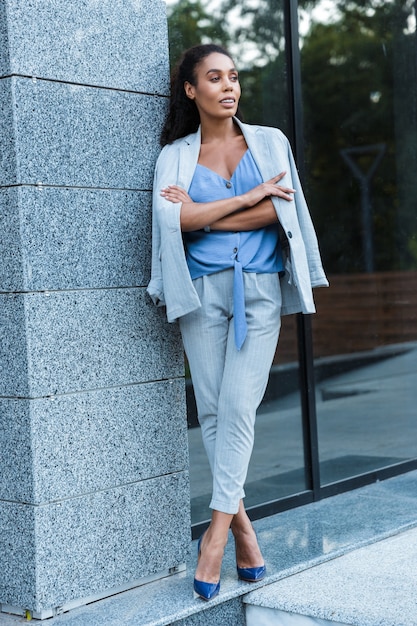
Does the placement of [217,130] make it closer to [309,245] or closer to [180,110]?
[180,110]

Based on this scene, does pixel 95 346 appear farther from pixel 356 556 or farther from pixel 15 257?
pixel 356 556

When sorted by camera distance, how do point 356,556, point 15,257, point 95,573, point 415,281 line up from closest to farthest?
point 15,257
point 95,573
point 356,556
point 415,281

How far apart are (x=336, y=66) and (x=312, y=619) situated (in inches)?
180

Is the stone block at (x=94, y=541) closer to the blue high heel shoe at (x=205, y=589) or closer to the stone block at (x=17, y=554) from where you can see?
the stone block at (x=17, y=554)

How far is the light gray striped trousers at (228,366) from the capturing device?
3650 mm

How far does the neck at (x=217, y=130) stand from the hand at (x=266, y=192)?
0.93 ft

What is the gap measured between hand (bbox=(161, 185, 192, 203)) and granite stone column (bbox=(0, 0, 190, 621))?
0.19 meters

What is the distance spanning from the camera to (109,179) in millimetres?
3732

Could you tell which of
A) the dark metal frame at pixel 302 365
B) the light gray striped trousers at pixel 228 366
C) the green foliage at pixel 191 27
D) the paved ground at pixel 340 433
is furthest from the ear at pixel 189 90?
the paved ground at pixel 340 433

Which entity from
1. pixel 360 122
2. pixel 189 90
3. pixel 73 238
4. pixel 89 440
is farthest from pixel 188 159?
A: pixel 360 122

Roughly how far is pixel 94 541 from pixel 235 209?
128 centimetres

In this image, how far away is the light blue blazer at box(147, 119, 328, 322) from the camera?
3.62 meters

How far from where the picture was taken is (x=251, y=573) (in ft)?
12.4

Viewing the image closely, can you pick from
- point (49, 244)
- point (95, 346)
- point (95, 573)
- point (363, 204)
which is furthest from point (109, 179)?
point (363, 204)
